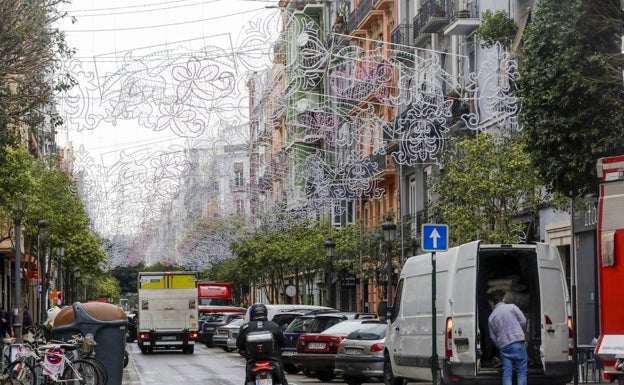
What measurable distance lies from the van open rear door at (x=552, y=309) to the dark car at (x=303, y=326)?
11877 millimetres

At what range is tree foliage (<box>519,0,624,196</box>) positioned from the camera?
2058 centimetres

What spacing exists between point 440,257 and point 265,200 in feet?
127

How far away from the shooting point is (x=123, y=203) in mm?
54031

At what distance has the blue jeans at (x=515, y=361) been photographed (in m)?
20.2

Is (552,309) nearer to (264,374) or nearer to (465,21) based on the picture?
(264,374)

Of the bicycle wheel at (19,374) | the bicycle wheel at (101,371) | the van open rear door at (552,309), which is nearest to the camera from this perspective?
the van open rear door at (552,309)

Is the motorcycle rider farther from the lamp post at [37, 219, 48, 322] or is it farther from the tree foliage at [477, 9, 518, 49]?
the lamp post at [37, 219, 48, 322]

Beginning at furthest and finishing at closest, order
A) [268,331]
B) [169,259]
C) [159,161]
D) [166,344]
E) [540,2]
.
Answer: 1. [169,259]
2. [166,344]
3. [159,161]
4. [540,2]
5. [268,331]

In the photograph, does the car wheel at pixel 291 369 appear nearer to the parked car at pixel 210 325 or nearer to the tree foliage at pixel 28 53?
the tree foliage at pixel 28 53

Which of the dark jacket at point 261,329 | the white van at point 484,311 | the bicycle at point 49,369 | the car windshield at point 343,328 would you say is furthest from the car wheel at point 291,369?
the dark jacket at point 261,329

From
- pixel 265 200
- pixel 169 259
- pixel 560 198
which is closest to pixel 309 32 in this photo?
pixel 560 198

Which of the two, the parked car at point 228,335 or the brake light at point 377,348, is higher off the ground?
the brake light at point 377,348

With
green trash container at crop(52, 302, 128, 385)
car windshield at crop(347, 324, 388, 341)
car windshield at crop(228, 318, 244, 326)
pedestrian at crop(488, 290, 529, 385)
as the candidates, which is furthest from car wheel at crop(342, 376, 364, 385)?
car windshield at crop(228, 318, 244, 326)

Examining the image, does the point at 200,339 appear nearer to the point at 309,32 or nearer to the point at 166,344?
the point at 166,344
